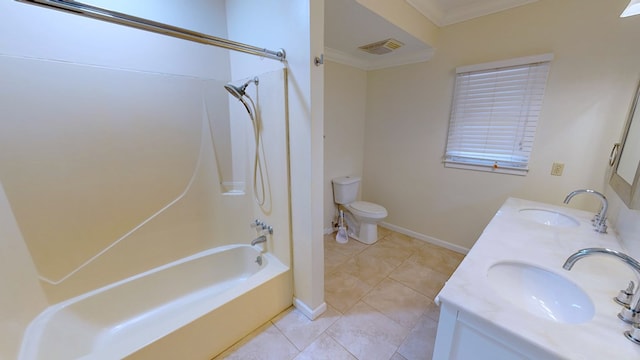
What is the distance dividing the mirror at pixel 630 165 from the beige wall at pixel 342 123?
2.16 metres

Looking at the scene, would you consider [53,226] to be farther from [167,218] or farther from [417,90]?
[417,90]

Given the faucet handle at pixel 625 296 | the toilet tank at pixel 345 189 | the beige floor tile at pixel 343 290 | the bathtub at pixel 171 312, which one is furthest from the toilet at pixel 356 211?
the faucet handle at pixel 625 296

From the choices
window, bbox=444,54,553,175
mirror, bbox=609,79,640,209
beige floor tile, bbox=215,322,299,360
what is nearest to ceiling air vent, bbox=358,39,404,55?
window, bbox=444,54,553,175

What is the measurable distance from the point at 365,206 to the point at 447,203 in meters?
0.89

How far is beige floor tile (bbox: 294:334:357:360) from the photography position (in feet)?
4.55

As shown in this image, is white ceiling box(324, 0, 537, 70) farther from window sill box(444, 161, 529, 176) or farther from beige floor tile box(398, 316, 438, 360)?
beige floor tile box(398, 316, 438, 360)

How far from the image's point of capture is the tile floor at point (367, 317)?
1.43 m

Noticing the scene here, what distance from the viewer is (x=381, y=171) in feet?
9.89

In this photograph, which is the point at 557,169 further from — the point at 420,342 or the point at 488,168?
the point at 420,342

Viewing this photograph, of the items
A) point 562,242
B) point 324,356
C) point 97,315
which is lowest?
point 324,356

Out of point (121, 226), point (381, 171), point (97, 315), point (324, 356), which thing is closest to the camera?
point (324, 356)

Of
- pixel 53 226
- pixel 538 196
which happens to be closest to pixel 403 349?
pixel 538 196

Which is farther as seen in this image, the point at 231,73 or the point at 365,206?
the point at 365,206

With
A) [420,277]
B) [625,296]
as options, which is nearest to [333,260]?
[420,277]
